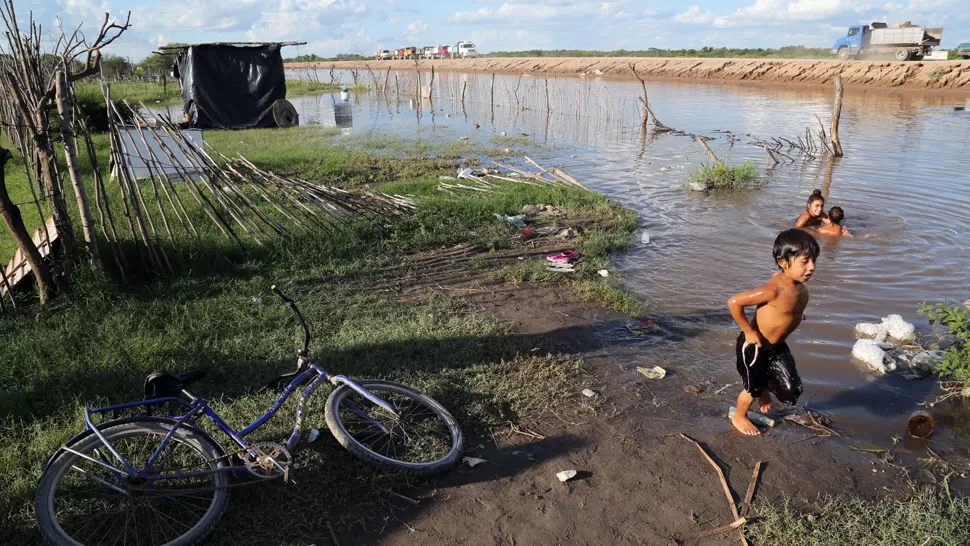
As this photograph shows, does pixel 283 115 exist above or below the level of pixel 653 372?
above

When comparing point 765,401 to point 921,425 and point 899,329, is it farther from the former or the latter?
point 899,329

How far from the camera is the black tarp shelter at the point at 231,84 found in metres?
16.6

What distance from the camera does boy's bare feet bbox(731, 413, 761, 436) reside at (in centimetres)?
357

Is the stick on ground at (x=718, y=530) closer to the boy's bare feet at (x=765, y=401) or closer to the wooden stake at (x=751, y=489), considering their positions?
the wooden stake at (x=751, y=489)

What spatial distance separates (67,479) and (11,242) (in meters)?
4.66

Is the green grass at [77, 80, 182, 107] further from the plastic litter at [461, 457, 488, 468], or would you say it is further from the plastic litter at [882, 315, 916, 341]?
the plastic litter at [882, 315, 916, 341]

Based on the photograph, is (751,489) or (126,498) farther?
(751,489)

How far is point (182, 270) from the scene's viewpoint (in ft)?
18.5

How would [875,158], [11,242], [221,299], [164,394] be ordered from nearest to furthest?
[164,394], [221,299], [11,242], [875,158]

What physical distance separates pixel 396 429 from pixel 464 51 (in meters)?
83.5

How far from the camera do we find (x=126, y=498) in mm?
2855

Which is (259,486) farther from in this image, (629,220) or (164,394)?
(629,220)

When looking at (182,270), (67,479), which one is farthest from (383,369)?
(182,270)

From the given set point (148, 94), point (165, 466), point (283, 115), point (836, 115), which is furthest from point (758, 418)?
point (148, 94)
